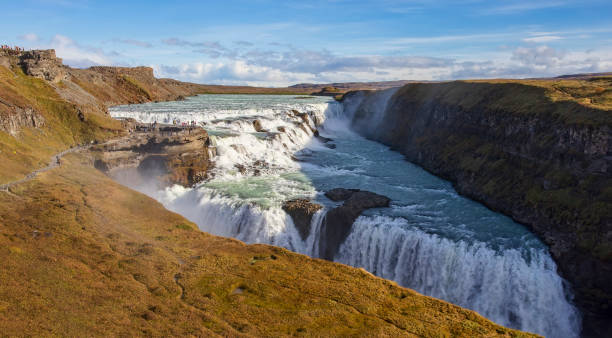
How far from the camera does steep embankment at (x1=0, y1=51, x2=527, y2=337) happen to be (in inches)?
484

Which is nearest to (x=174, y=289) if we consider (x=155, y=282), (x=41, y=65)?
Answer: (x=155, y=282)

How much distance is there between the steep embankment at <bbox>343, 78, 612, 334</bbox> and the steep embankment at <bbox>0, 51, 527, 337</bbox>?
11681 mm

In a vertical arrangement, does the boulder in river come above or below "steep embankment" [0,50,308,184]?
below

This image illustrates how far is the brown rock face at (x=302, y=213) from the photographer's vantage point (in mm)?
26578

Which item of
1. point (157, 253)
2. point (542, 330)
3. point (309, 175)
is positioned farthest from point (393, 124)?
point (157, 253)

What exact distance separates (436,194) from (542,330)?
1395cm

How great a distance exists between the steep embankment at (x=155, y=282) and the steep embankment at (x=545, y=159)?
11681mm

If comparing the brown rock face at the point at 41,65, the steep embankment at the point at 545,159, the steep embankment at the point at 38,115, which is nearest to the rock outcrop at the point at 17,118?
the steep embankment at the point at 38,115

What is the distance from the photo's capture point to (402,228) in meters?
24.1

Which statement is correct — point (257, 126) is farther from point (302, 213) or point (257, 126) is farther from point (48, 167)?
point (48, 167)

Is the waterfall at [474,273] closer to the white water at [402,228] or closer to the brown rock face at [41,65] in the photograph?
the white water at [402,228]

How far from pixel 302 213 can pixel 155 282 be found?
529 inches

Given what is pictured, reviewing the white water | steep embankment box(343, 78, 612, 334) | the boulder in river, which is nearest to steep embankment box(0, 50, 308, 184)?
the white water

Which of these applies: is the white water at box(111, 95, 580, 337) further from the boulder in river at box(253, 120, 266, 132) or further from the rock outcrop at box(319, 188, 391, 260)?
the boulder in river at box(253, 120, 266, 132)
